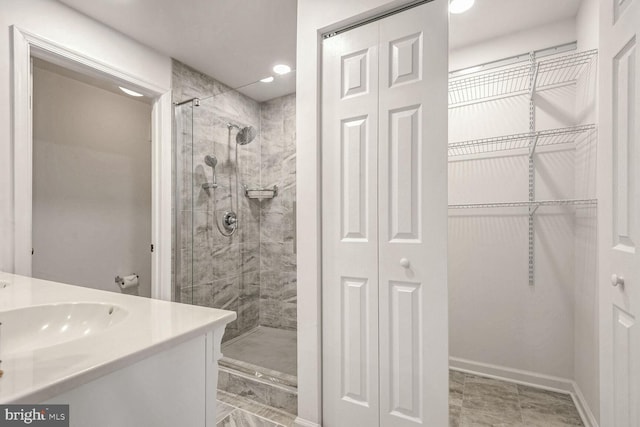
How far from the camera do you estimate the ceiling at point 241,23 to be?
6.07 feet

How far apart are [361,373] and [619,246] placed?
3.78 ft

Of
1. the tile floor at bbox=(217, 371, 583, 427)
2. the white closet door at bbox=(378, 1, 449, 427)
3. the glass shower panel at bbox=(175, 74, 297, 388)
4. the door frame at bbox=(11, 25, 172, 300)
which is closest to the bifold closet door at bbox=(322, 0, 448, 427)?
the white closet door at bbox=(378, 1, 449, 427)

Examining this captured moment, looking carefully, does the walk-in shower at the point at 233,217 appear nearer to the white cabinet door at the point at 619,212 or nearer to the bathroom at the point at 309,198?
the bathroom at the point at 309,198

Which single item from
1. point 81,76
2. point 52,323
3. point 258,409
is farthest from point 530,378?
point 81,76

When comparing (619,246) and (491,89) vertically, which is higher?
(491,89)

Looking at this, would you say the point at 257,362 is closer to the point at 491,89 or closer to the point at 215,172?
the point at 215,172

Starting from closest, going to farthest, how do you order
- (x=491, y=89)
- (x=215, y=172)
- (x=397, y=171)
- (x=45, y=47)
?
1. (x=397, y=171)
2. (x=45, y=47)
3. (x=491, y=89)
4. (x=215, y=172)

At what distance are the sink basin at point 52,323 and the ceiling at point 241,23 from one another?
1.63 m

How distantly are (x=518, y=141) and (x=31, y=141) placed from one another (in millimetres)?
3015

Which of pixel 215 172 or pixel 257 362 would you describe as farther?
pixel 215 172

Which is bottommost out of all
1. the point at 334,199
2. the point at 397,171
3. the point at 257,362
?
the point at 257,362

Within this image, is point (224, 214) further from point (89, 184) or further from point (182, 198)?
point (89, 184)

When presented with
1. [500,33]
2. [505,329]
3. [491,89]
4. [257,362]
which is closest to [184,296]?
[257,362]

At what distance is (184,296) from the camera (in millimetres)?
2404
